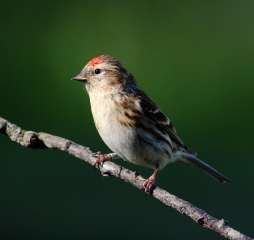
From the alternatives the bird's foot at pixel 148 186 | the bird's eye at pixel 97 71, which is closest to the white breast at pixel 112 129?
the bird's eye at pixel 97 71

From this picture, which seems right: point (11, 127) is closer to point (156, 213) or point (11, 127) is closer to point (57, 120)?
point (156, 213)

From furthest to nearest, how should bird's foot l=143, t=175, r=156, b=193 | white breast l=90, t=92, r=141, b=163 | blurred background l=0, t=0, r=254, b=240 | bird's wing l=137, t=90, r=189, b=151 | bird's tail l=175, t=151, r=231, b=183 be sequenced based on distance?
blurred background l=0, t=0, r=254, b=240
bird's tail l=175, t=151, r=231, b=183
bird's wing l=137, t=90, r=189, b=151
white breast l=90, t=92, r=141, b=163
bird's foot l=143, t=175, r=156, b=193

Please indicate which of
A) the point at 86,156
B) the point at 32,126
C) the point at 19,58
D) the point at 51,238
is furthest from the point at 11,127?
the point at 19,58

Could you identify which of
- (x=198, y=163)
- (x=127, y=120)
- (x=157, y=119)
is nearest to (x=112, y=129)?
(x=127, y=120)

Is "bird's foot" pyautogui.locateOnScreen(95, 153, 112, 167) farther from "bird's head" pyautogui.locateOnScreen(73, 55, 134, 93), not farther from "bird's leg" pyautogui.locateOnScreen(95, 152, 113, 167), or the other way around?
"bird's head" pyautogui.locateOnScreen(73, 55, 134, 93)

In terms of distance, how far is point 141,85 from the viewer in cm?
825

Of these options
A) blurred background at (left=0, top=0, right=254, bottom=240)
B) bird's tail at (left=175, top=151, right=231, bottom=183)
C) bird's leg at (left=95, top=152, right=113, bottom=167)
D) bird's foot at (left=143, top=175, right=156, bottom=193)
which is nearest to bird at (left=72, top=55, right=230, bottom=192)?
bird's tail at (left=175, top=151, right=231, bottom=183)

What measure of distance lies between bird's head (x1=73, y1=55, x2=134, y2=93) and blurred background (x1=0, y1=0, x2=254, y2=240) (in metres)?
1.21

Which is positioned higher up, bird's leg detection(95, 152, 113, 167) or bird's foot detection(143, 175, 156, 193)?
bird's leg detection(95, 152, 113, 167)

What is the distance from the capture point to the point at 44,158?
24.0 feet

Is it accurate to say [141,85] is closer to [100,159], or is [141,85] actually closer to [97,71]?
[97,71]

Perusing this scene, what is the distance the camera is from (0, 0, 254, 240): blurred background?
6527 millimetres

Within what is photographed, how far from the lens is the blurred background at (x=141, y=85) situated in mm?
6527

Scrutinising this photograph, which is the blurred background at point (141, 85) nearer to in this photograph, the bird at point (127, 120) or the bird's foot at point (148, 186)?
the bird at point (127, 120)
